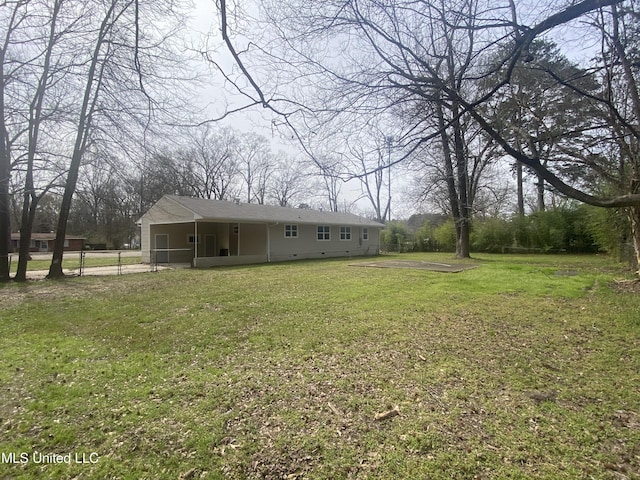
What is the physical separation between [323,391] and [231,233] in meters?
17.8

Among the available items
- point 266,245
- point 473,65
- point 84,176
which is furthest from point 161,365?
point 266,245

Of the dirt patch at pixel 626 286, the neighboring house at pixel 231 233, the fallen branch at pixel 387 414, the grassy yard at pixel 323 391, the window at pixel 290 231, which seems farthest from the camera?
the window at pixel 290 231

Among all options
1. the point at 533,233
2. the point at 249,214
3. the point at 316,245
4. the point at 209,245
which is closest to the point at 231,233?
the point at 209,245

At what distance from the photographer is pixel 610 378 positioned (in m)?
Answer: 3.53

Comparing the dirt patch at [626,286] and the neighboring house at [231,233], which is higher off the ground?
the neighboring house at [231,233]

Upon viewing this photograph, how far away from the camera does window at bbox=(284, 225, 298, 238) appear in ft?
64.2

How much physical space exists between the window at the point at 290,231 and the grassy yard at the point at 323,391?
12.7 metres

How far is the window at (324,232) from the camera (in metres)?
21.7

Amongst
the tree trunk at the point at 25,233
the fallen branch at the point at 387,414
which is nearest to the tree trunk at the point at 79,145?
the tree trunk at the point at 25,233

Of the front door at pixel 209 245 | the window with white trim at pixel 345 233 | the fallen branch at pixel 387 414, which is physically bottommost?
the fallen branch at pixel 387 414

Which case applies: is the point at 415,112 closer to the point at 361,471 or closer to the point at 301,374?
the point at 301,374

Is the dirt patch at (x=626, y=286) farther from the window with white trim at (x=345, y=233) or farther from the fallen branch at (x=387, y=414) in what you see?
the window with white trim at (x=345, y=233)

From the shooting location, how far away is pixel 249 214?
18031mm

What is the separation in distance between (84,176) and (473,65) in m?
14.4
